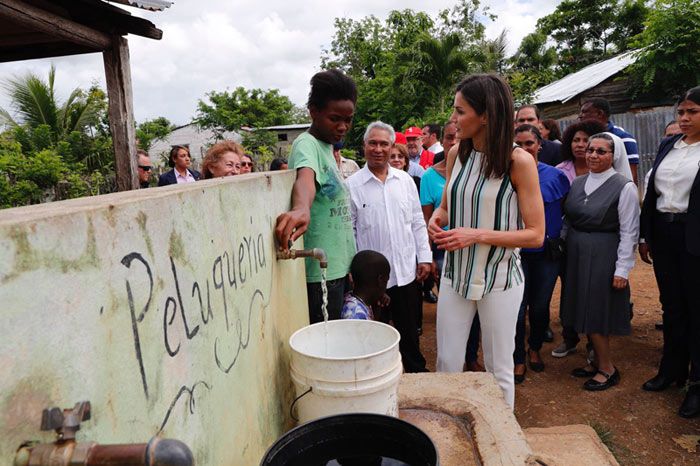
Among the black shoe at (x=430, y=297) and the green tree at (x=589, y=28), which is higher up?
the green tree at (x=589, y=28)

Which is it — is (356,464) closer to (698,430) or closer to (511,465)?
(511,465)

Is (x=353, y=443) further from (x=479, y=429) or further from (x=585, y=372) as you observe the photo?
(x=585, y=372)

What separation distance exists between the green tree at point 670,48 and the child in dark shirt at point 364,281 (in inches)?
472

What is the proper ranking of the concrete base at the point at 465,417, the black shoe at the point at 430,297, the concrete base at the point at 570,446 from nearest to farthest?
1. the concrete base at the point at 465,417
2. the concrete base at the point at 570,446
3. the black shoe at the point at 430,297

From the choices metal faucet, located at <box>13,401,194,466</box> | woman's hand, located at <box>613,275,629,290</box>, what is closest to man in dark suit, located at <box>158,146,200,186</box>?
woman's hand, located at <box>613,275,629,290</box>

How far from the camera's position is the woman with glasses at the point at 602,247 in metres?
3.39

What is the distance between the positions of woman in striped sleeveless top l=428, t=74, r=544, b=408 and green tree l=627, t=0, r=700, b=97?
11670 mm

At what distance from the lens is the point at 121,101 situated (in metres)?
4.33

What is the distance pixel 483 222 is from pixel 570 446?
126cm

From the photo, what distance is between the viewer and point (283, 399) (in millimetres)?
2041

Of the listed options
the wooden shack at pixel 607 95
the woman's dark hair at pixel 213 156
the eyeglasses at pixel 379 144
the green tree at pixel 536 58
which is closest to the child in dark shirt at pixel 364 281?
the eyeglasses at pixel 379 144

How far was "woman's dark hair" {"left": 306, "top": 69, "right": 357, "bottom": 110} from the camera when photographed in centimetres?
239

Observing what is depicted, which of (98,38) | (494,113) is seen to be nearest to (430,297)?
(494,113)

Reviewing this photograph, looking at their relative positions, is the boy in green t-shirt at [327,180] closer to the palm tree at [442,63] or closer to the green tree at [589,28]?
the palm tree at [442,63]
